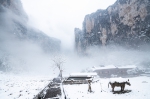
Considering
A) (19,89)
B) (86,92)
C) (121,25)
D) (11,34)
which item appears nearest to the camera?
(86,92)

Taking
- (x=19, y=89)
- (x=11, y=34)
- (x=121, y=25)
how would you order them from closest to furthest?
1. (x=19, y=89)
2. (x=121, y=25)
3. (x=11, y=34)

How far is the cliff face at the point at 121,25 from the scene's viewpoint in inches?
3578

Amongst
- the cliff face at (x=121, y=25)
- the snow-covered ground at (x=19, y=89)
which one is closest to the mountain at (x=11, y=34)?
the snow-covered ground at (x=19, y=89)

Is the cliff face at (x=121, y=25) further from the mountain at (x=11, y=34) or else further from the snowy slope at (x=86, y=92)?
the snowy slope at (x=86, y=92)

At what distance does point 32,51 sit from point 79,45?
70951 millimetres

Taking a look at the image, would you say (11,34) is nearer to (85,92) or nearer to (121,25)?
(121,25)

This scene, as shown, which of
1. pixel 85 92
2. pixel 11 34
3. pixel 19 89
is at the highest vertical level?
pixel 11 34

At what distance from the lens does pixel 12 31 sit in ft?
381

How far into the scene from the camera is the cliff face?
90.9 metres

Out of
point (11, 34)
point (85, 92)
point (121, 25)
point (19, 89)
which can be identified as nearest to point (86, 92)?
point (85, 92)

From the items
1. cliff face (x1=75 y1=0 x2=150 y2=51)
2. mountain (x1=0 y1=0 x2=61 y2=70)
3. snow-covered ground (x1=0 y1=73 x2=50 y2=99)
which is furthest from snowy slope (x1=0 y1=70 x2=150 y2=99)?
cliff face (x1=75 y1=0 x2=150 y2=51)

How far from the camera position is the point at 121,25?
106938mm

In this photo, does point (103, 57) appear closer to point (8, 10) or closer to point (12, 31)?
point (12, 31)

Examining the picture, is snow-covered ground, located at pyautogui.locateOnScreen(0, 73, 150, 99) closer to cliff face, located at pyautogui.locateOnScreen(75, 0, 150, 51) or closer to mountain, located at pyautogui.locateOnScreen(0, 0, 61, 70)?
mountain, located at pyautogui.locateOnScreen(0, 0, 61, 70)
